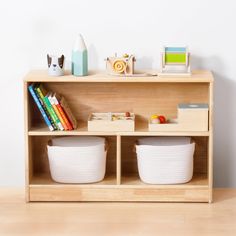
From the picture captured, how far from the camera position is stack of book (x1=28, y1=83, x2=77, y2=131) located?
3398 mm

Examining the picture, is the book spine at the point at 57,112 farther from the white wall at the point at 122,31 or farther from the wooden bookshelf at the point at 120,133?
the white wall at the point at 122,31

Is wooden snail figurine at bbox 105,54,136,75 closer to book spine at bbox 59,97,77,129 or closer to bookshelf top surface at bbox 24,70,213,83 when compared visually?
bookshelf top surface at bbox 24,70,213,83

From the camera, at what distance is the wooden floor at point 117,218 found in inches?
121

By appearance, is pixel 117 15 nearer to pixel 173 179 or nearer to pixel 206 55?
pixel 206 55

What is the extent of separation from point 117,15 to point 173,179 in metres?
0.81

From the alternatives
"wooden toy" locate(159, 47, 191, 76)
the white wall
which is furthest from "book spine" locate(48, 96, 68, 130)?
"wooden toy" locate(159, 47, 191, 76)

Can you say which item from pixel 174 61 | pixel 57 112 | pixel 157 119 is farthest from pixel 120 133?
pixel 174 61

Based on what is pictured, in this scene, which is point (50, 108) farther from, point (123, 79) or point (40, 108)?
point (123, 79)

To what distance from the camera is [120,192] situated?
3.45m

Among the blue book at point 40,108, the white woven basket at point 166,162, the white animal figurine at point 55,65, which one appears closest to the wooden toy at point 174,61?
the white woven basket at point 166,162

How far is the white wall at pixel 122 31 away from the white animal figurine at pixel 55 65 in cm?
17

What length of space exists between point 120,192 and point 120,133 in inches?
10.9

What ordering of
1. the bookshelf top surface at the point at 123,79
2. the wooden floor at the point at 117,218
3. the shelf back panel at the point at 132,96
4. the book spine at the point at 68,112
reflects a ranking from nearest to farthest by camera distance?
the wooden floor at the point at 117,218 → the bookshelf top surface at the point at 123,79 → the book spine at the point at 68,112 → the shelf back panel at the point at 132,96

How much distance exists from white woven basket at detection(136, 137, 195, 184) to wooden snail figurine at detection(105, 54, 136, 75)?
349 millimetres
